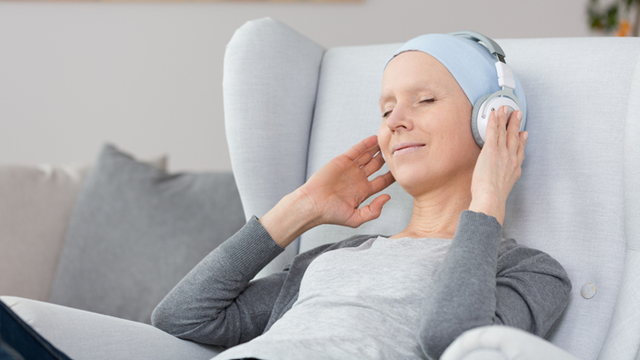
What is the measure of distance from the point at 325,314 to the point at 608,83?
65cm

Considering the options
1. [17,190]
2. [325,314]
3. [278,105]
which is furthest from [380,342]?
[17,190]

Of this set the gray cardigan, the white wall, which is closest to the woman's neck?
the gray cardigan

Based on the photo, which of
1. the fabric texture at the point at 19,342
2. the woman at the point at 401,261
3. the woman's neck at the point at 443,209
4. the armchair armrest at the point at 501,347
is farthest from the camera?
the woman's neck at the point at 443,209

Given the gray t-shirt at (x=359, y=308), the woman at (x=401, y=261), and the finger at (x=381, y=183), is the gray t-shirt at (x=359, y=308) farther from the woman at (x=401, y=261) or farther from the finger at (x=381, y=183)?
the finger at (x=381, y=183)

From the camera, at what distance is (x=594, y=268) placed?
932 mm

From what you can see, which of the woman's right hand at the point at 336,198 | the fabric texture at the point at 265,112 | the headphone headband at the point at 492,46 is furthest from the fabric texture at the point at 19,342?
the headphone headband at the point at 492,46

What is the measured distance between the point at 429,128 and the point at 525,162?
22 centimetres

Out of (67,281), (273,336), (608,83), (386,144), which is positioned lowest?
(67,281)

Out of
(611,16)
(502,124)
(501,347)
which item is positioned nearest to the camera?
(501,347)

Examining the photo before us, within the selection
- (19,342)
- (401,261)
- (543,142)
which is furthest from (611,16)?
(19,342)

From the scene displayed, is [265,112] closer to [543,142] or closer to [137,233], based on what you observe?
[543,142]

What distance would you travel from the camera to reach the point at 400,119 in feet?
3.20

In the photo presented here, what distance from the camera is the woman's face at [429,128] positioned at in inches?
37.8

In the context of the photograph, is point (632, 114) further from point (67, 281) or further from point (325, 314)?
point (67, 281)
